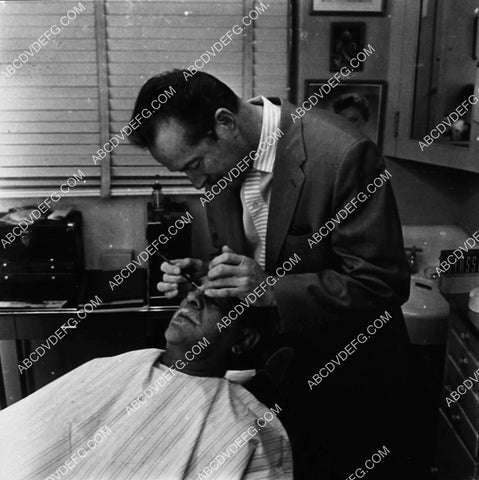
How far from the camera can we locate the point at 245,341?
7.04ft

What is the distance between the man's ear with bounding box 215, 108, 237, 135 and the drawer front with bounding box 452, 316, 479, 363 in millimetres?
1208

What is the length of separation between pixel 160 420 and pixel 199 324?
1.16 feet

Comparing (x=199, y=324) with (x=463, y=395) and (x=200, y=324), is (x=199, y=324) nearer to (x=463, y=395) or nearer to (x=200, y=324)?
(x=200, y=324)

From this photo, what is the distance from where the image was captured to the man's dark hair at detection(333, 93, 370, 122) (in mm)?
3402

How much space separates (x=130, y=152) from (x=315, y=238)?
75.6 inches

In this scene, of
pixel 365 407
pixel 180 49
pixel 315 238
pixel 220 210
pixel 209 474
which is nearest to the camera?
pixel 209 474

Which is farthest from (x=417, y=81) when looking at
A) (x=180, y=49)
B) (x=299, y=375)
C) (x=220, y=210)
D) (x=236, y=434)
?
(x=236, y=434)

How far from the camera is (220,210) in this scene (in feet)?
7.09

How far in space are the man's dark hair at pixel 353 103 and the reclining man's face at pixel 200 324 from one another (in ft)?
5.78

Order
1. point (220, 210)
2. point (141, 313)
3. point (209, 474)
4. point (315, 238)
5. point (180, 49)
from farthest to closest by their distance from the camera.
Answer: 1. point (180, 49)
2. point (141, 313)
3. point (220, 210)
4. point (315, 238)
5. point (209, 474)

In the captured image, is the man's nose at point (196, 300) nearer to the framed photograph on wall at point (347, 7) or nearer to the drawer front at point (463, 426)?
the drawer front at point (463, 426)

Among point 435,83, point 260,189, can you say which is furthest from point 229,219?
point 435,83

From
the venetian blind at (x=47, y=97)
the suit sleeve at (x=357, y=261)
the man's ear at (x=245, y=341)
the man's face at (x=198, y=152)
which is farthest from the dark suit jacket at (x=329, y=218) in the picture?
the venetian blind at (x=47, y=97)

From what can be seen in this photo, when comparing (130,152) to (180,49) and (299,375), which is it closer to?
(180,49)
